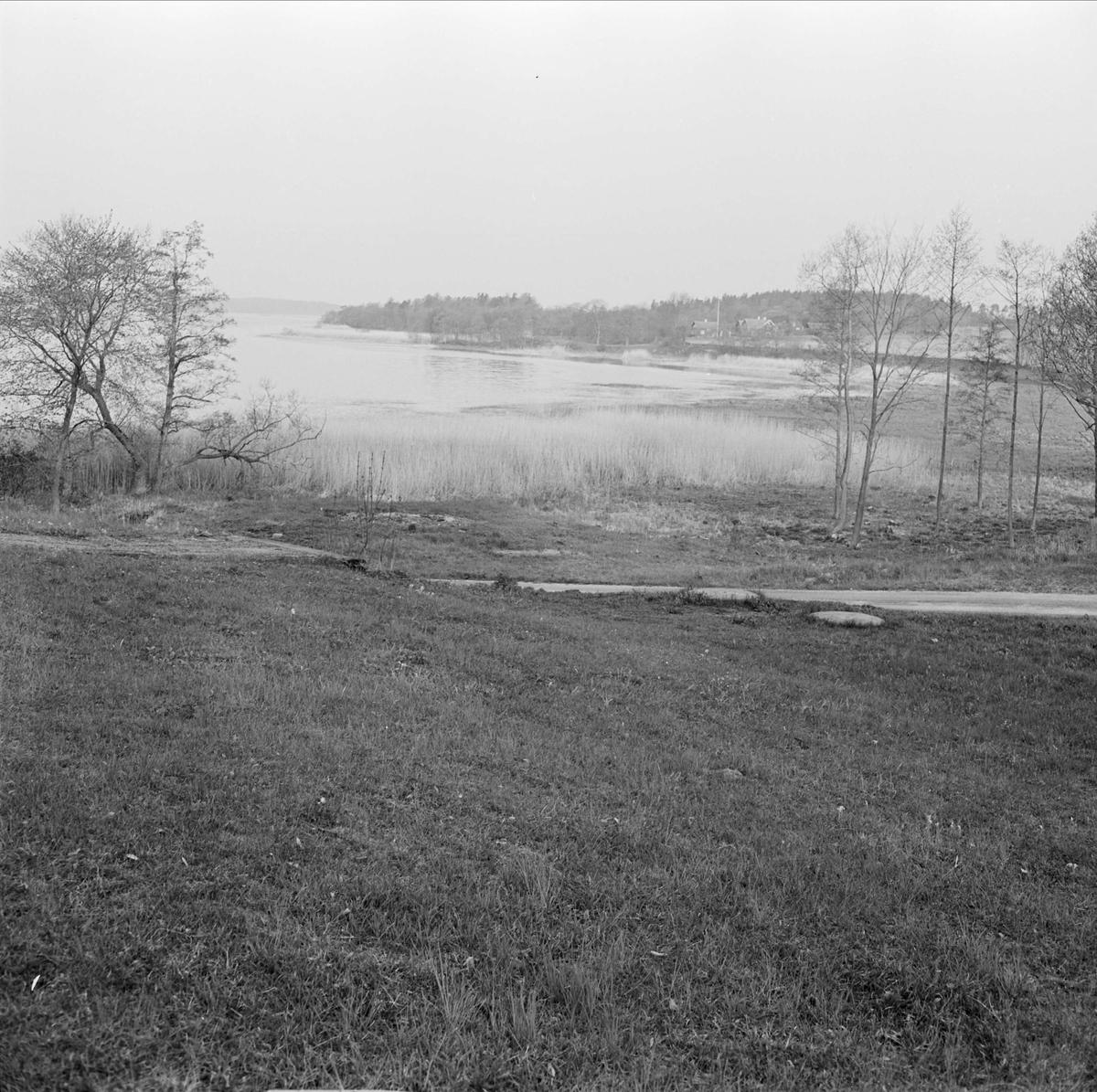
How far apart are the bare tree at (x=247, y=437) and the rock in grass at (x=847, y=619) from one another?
945 inches

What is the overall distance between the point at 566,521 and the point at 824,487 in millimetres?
16996

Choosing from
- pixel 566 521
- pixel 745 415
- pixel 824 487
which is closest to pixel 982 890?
pixel 566 521

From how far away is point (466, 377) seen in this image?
7494 centimetres

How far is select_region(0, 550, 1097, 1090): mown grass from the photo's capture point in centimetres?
394

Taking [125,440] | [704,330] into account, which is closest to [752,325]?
[704,330]

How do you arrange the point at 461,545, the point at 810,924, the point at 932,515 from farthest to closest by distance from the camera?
the point at 932,515 < the point at 461,545 < the point at 810,924

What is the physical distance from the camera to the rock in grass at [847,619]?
50.0 ft

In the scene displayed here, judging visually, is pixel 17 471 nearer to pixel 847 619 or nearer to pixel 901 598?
pixel 847 619

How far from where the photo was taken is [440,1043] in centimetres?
386

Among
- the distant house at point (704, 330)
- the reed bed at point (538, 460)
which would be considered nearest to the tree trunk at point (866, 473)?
the reed bed at point (538, 460)

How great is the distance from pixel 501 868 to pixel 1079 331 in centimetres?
2861

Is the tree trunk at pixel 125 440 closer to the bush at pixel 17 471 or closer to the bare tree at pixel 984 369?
the bush at pixel 17 471

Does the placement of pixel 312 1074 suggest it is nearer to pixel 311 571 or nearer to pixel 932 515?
pixel 311 571

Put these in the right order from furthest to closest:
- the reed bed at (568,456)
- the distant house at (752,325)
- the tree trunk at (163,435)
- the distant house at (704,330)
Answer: the distant house at (704,330)
the distant house at (752,325)
the reed bed at (568,456)
the tree trunk at (163,435)
